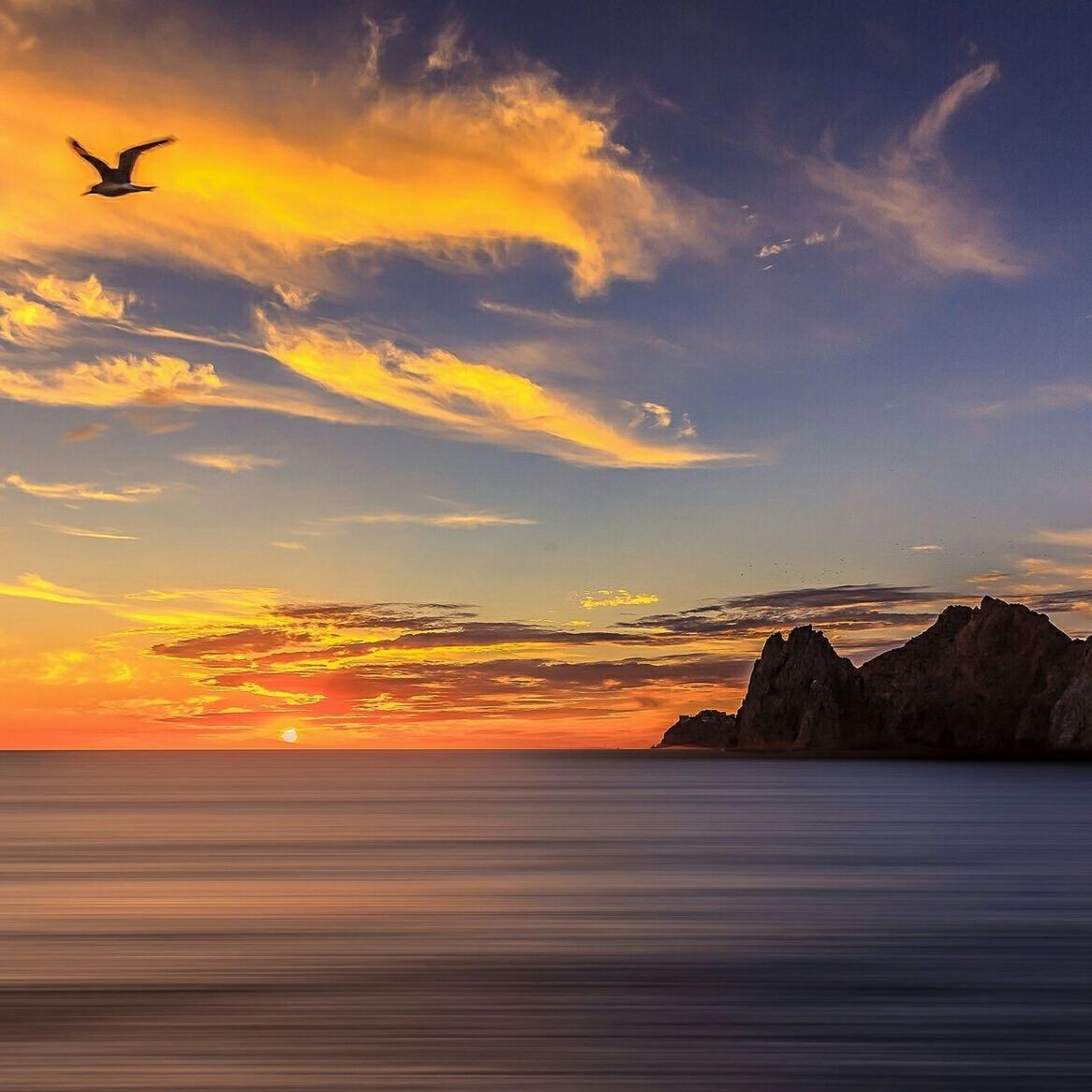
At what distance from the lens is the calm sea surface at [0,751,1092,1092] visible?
2014cm

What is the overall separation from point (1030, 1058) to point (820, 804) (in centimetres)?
9751

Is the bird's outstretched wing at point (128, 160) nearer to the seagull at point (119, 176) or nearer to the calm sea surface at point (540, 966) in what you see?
the seagull at point (119, 176)

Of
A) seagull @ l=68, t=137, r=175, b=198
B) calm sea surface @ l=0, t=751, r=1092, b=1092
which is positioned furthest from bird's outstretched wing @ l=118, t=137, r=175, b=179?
calm sea surface @ l=0, t=751, r=1092, b=1092

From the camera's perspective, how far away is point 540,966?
95.5 ft

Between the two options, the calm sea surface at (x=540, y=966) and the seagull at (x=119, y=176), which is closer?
the calm sea surface at (x=540, y=966)

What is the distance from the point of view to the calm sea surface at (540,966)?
2014 centimetres

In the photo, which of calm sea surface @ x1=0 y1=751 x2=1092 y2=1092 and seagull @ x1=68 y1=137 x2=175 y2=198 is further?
seagull @ x1=68 y1=137 x2=175 y2=198

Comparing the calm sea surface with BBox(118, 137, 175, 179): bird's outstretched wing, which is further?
BBox(118, 137, 175, 179): bird's outstretched wing

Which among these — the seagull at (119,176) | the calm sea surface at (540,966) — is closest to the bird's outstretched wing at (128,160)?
the seagull at (119,176)

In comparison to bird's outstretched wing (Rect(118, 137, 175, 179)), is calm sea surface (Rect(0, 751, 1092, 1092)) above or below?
below

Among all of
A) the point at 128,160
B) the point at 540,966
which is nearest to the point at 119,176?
the point at 128,160

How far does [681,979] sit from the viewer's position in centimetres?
2742

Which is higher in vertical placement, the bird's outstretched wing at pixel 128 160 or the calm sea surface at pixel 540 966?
the bird's outstretched wing at pixel 128 160

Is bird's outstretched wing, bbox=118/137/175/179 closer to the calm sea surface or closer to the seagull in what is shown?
the seagull
